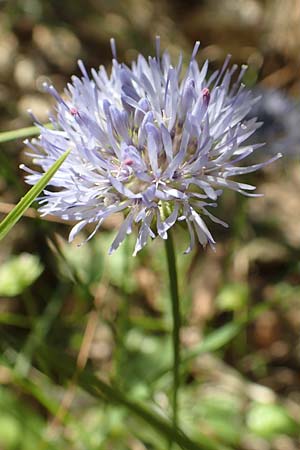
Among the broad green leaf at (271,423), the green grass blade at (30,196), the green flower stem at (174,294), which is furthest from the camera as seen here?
Answer: the broad green leaf at (271,423)

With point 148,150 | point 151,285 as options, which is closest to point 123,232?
point 148,150

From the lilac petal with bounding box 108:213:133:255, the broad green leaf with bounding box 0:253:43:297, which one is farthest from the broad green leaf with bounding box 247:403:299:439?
the lilac petal with bounding box 108:213:133:255

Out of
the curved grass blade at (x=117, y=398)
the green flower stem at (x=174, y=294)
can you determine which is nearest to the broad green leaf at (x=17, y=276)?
the curved grass blade at (x=117, y=398)

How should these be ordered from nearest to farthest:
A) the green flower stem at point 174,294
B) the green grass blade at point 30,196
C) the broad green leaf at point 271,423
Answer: the green grass blade at point 30,196
the green flower stem at point 174,294
the broad green leaf at point 271,423

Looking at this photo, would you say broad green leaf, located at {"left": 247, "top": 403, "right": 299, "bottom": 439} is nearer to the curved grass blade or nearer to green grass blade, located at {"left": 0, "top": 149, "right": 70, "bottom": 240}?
the curved grass blade

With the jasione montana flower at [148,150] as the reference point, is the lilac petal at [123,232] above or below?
below

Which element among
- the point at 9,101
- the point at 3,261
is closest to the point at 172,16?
the point at 9,101

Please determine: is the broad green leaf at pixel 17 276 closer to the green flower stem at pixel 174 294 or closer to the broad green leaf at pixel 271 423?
the green flower stem at pixel 174 294
